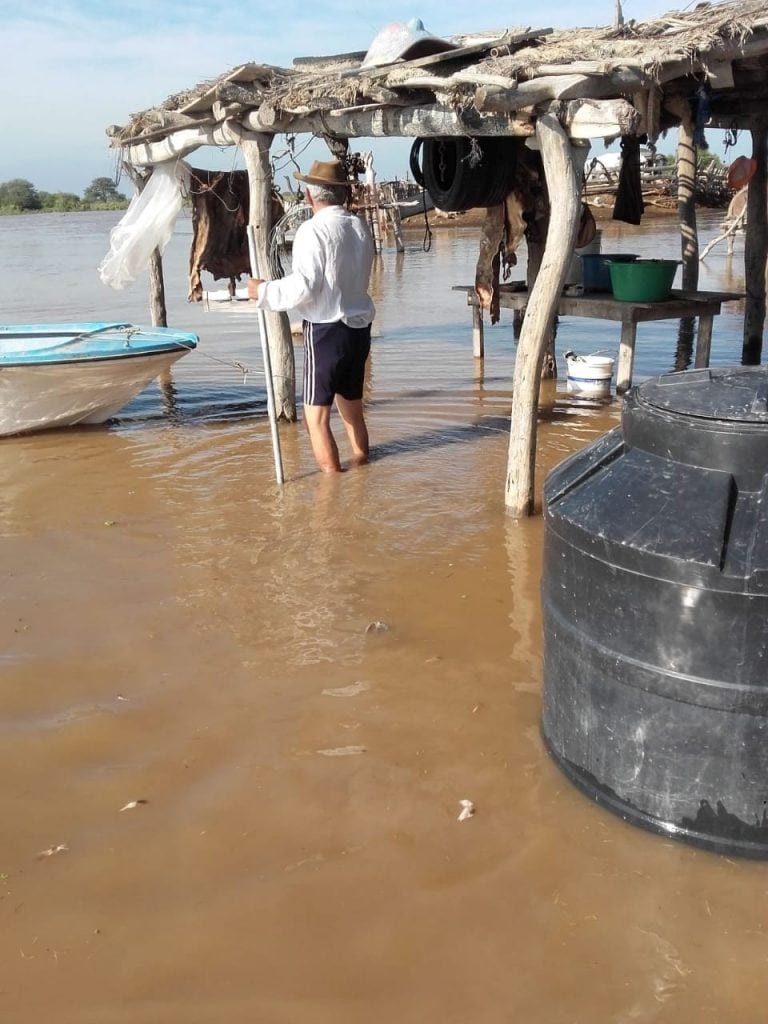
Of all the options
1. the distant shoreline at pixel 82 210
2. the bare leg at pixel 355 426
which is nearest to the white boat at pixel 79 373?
the bare leg at pixel 355 426

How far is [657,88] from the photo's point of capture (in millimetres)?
5754

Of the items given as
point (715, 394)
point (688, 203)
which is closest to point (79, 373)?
point (715, 394)

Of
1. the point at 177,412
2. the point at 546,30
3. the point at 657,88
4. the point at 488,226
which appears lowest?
the point at 177,412

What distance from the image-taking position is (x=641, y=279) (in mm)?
8211

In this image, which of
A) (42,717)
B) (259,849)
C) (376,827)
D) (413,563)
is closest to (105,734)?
(42,717)

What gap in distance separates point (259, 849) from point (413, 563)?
7.89 ft

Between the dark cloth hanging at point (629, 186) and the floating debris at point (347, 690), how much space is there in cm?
674

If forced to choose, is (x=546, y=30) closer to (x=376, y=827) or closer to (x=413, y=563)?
(x=413, y=563)

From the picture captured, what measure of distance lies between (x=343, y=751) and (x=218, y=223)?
7.37 meters

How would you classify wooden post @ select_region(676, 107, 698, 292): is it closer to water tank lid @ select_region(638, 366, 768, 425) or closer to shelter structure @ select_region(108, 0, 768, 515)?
shelter structure @ select_region(108, 0, 768, 515)

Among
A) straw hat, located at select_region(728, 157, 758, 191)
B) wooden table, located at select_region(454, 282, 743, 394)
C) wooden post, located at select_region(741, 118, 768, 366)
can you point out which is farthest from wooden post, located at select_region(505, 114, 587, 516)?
straw hat, located at select_region(728, 157, 758, 191)

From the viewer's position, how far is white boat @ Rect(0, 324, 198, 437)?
25.3 feet

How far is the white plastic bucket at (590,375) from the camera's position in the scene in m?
8.77

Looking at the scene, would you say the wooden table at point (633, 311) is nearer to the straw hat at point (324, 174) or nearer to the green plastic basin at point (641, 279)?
the green plastic basin at point (641, 279)
